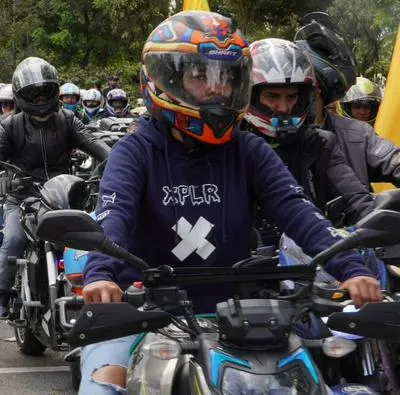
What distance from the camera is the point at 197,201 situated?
12.0 ft

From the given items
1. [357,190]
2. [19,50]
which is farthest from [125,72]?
[357,190]

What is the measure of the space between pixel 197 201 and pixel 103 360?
0.69 meters

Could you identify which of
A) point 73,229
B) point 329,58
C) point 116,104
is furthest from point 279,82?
Result: point 116,104

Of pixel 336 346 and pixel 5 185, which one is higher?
pixel 336 346

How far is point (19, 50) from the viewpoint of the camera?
161ft

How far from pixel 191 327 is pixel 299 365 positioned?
1.13ft

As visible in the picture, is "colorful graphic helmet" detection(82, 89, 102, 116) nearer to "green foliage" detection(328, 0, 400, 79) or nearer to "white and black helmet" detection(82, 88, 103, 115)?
"white and black helmet" detection(82, 88, 103, 115)

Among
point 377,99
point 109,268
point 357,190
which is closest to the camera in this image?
point 109,268

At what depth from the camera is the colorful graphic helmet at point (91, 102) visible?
21.1 metres

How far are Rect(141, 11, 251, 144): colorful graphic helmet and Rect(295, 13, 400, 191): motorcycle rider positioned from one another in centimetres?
221

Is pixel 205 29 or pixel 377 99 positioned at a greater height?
pixel 205 29

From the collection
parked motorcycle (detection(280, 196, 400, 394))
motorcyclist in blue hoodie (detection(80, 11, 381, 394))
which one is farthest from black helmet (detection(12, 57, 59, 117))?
motorcyclist in blue hoodie (detection(80, 11, 381, 394))

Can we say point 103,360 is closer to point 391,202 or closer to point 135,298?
point 135,298

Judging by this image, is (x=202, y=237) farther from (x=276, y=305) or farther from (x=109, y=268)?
(x=276, y=305)
